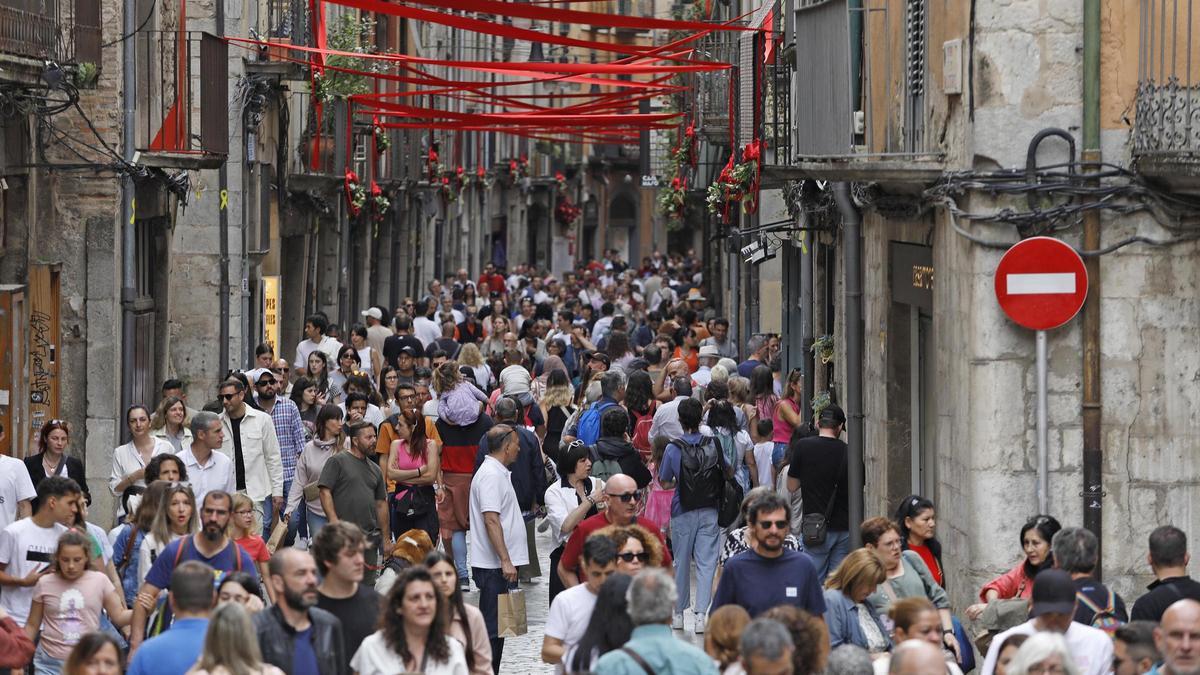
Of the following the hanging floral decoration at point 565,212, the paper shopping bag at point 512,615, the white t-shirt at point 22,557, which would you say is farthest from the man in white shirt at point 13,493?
the hanging floral decoration at point 565,212

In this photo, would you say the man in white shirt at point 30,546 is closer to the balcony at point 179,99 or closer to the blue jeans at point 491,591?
the blue jeans at point 491,591

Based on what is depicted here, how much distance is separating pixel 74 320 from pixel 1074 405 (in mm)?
9334

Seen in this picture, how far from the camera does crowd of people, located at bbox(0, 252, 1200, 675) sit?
7.56 metres

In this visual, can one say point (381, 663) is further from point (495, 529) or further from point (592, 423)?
point (592, 423)

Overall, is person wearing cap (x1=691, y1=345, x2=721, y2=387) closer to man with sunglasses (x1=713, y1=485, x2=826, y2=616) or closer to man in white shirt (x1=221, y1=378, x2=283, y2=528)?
man in white shirt (x1=221, y1=378, x2=283, y2=528)

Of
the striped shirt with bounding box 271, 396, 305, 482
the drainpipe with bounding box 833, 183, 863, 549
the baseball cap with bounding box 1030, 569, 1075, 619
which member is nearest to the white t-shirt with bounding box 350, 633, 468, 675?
the baseball cap with bounding box 1030, 569, 1075, 619

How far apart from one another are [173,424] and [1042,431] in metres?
5.27

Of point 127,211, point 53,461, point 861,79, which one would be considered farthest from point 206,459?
point 127,211

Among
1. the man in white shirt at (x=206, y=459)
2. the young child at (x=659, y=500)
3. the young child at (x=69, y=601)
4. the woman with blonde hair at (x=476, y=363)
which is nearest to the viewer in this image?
the young child at (x=69, y=601)

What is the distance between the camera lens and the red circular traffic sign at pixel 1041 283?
11.4m

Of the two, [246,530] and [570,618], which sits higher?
[246,530]

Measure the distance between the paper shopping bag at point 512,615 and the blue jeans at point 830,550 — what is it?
7.33 feet

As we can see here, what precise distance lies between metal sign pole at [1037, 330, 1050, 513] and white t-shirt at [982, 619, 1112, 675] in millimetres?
3688

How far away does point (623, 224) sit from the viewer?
82312mm
